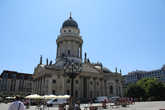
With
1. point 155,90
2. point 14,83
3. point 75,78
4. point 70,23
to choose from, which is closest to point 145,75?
point 155,90

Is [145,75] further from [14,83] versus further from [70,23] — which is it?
[14,83]

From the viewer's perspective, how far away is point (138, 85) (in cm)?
6016

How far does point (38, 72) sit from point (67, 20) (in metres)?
25.4

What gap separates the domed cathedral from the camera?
51531 millimetres

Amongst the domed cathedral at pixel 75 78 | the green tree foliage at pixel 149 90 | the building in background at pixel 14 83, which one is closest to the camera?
the domed cathedral at pixel 75 78

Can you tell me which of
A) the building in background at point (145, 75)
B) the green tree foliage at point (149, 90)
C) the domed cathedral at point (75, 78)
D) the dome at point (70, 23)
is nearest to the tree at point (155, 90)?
the green tree foliage at point (149, 90)

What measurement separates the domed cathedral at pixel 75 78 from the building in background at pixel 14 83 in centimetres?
2884

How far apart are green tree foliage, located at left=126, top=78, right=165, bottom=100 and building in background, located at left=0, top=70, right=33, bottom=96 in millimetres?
54316

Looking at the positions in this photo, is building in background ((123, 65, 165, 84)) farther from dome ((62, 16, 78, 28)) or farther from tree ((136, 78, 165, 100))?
dome ((62, 16, 78, 28))

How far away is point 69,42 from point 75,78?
15.5 m

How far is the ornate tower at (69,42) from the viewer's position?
2446 inches

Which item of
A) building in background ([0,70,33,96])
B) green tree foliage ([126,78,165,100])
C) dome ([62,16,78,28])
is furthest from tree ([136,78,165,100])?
building in background ([0,70,33,96])

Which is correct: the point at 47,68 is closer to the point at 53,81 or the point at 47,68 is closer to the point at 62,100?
the point at 53,81

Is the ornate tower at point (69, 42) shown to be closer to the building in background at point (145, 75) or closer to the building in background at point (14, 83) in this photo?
the building in background at point (14, 83)
